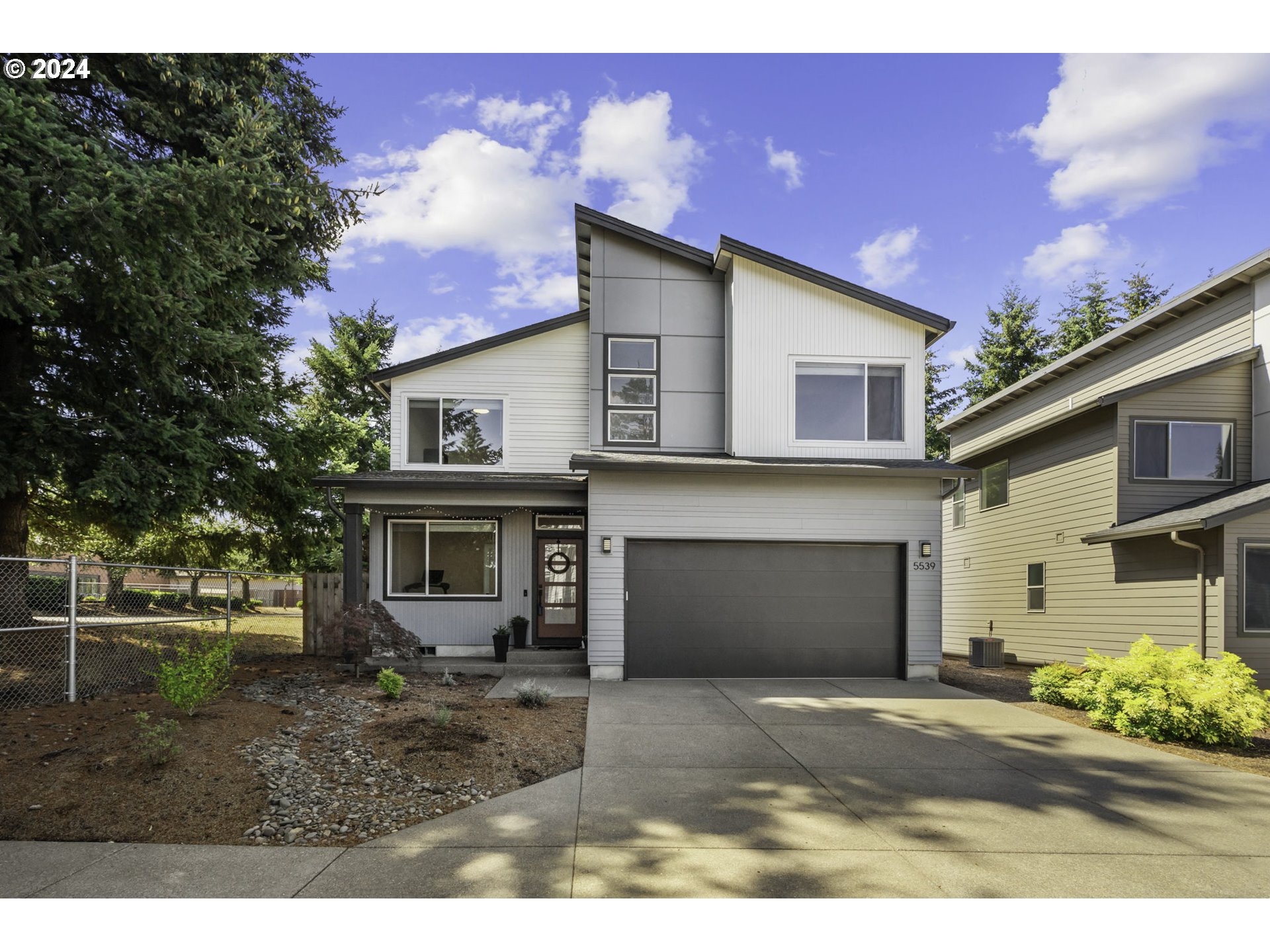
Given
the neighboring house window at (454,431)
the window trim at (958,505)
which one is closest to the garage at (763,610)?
the neighboring house window at (454,431)

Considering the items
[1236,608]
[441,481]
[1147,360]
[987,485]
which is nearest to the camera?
[1236,608]

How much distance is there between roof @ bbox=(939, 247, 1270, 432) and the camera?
40.4 ft

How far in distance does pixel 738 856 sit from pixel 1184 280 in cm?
3232

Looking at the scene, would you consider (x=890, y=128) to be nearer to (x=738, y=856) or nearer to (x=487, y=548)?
(x=487, y=548)

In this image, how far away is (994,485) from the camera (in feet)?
56.5

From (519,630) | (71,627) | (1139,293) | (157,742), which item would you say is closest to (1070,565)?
(519,630)

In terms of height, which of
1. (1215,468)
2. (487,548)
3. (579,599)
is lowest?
(579,599)

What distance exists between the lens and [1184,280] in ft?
90.3

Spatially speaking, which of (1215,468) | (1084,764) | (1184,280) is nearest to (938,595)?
(1084,764)

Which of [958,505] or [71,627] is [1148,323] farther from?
[71,627]

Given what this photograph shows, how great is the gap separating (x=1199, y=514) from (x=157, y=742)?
1346 centimetres

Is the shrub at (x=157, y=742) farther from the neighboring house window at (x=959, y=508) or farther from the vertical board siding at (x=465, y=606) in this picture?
the neighboring house window at (x=959, y=508)

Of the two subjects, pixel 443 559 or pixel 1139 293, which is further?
pixel 1139 293
